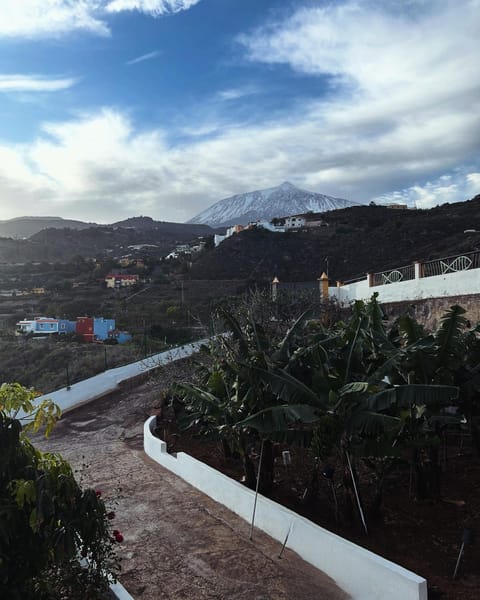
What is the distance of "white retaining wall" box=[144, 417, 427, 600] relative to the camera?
4867mm

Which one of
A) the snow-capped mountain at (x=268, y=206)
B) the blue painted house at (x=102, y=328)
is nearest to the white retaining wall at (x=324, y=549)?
the blue painted house at (x=102, y=328)

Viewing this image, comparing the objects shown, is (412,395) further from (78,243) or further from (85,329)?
(78,243)

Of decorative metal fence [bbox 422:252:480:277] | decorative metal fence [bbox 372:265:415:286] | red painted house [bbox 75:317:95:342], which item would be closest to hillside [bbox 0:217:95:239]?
red painted house [bbox 75:317:95:342]

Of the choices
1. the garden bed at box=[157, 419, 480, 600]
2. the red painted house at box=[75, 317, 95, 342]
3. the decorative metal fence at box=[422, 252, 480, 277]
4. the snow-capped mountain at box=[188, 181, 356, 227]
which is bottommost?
the red painted house at box=[75, 317, 95, 342]

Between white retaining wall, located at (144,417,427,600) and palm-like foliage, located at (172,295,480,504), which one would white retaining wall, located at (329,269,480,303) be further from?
white retaining wall, located at (144,417,427,600)

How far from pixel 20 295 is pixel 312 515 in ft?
142

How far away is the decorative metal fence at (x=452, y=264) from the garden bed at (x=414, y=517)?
694 centimetres

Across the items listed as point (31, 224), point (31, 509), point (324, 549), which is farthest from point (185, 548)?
point (31, 224)

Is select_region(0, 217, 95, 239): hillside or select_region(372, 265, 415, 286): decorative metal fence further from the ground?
select_region(0, 217, 95, 239): hillside

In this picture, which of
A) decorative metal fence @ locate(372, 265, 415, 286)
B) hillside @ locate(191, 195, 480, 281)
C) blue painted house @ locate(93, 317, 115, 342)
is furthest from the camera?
hillside @ locate(191, 195, 480, 281)

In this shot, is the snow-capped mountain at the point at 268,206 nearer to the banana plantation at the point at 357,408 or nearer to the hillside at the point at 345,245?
the hillside at the point at 345,245

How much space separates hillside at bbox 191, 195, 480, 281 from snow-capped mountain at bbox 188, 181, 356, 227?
307 feet

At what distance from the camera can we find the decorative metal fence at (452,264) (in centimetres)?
1444

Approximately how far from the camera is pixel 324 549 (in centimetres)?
589
